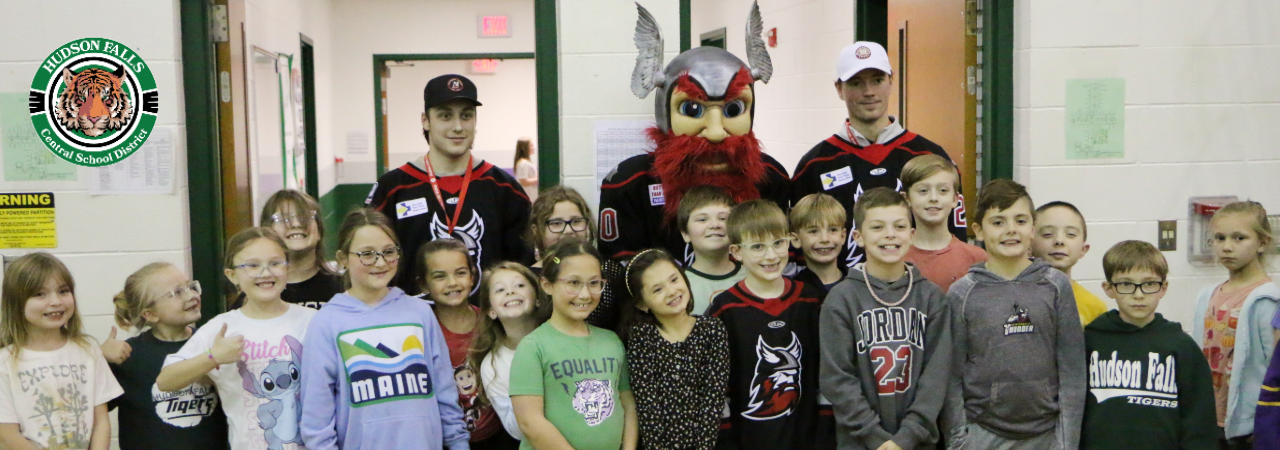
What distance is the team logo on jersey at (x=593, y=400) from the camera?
7.88ft

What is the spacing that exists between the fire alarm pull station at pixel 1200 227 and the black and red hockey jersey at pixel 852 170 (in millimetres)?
1034

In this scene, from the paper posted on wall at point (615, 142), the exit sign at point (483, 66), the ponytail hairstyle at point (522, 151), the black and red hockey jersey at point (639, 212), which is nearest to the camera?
the black and red hockey jersey at point (639, 212)

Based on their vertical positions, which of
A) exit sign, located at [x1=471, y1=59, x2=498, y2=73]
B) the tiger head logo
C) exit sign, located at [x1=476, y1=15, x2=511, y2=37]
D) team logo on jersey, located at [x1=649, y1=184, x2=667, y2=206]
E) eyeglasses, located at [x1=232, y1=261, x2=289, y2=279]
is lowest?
eyeglasses, located at [x1=232, y1=261, x2=289, y2=279]

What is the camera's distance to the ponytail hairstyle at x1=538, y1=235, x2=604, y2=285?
2469 millimetres

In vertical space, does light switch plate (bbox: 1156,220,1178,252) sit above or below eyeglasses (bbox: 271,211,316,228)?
below

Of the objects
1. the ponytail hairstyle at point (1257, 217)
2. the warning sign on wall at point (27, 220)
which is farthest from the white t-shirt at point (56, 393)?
the ponytail hairstyle at point (1257, 217)

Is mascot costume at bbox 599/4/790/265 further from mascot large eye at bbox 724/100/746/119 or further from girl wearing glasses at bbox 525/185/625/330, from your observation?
girl wearing glasses at bbox 525/185/625/330

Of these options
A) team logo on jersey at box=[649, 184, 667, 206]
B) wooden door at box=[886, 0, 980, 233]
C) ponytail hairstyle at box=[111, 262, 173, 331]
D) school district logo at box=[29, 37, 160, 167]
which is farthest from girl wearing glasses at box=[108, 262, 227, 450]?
wooden door at box=[886, 0, 980, 233]

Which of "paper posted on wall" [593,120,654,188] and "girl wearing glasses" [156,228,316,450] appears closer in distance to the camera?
"girl wearing glasses" [156,228,316,450]

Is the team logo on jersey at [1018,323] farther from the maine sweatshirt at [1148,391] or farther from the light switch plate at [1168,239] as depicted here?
the light switch plate at [1168,239]

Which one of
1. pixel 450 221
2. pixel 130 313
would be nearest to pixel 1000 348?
pixel 450 221

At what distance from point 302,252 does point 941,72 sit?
236cm

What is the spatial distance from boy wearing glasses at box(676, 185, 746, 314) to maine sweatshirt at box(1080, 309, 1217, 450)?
3.01ft

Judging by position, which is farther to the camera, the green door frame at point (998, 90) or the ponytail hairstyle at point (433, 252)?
the green door frame at point (998, 90)
